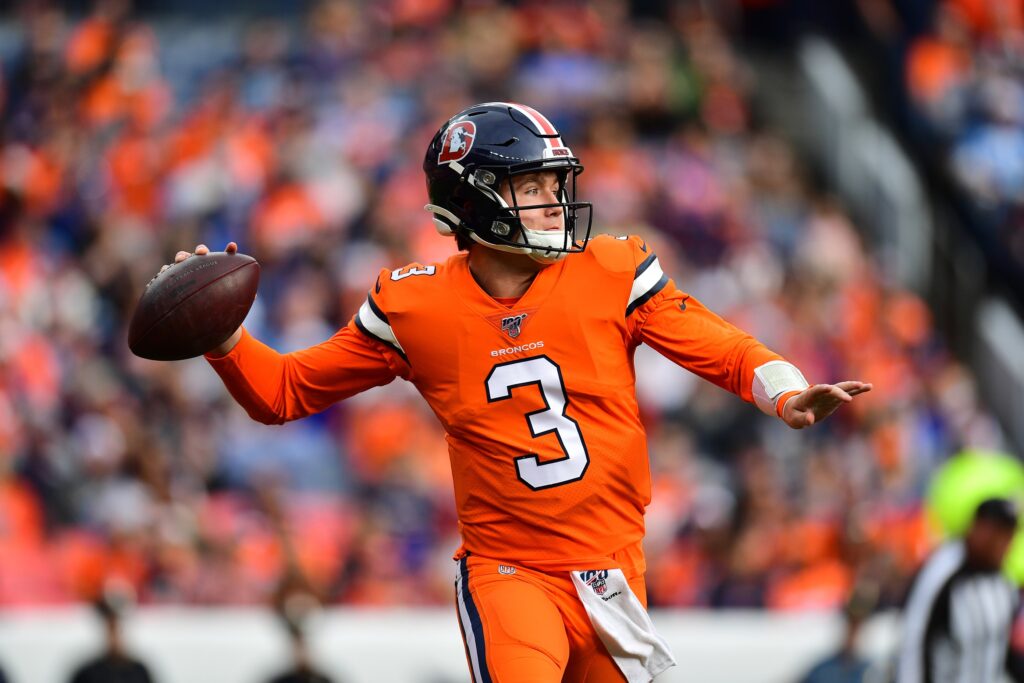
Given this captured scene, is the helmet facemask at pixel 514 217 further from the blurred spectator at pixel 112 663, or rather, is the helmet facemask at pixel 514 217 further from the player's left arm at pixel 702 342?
the blurred spectator at pixel 112 663

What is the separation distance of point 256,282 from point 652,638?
148 centimetres

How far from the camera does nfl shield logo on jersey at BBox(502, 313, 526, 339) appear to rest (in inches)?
184

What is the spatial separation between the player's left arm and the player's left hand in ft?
0.33

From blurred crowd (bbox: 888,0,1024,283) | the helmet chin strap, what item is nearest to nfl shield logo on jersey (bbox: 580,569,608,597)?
the helmet chin strap

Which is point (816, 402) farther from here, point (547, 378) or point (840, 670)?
point (840, 670)

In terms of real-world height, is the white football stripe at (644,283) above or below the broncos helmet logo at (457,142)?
below

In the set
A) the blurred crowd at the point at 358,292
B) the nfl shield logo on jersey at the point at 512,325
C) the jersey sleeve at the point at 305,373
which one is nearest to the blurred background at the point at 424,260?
the blurred crowd at the point at 358,292

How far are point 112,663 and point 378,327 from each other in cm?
368

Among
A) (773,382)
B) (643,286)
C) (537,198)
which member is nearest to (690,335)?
(643,286)

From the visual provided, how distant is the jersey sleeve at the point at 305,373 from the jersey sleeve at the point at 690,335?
708 mm

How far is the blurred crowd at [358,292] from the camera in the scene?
9.75 m

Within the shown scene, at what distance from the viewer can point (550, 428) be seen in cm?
465

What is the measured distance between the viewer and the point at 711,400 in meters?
10.9

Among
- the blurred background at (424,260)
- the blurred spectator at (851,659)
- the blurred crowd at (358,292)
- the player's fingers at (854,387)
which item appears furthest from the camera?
the blurred crowd at (358,292)
